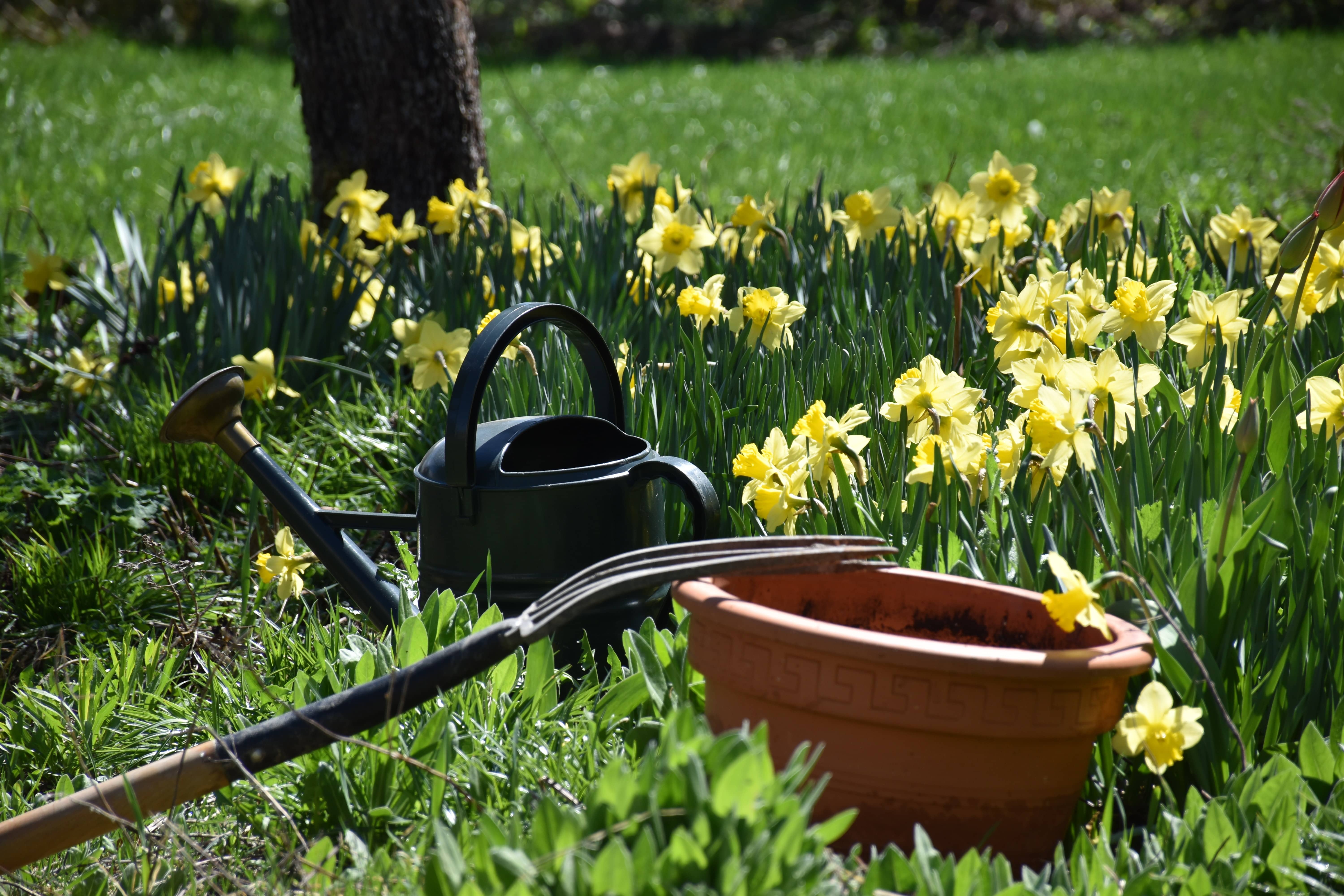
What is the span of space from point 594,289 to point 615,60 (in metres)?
12.2

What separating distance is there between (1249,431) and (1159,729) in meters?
0.47

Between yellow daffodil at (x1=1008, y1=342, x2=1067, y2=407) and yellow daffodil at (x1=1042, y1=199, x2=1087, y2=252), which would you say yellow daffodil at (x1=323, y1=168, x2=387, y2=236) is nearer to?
yellow daffodil at (x1=1042, y1=199, x2=1087, y2=252)

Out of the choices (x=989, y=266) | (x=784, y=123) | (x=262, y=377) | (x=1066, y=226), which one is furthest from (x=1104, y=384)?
(x=784, y=123)

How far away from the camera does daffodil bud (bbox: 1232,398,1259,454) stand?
1.32 metres

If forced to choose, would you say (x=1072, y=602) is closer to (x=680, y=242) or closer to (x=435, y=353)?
(x=435, y=353)

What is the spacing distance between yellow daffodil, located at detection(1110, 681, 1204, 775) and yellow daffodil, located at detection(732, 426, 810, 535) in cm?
48

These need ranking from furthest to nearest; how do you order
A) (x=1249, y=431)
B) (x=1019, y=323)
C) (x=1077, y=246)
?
(x=1077, y=246) → (x=1019, y=323) → (x=1249, y=431)

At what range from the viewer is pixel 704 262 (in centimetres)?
290

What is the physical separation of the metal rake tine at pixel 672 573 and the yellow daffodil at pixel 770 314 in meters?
0.92

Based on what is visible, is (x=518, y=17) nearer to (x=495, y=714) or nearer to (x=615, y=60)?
(x=615, y=60)

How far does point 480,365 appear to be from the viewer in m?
1.51

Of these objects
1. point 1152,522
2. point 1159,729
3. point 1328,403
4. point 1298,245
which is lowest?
point 1159,729

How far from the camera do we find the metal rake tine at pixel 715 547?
1.17 m

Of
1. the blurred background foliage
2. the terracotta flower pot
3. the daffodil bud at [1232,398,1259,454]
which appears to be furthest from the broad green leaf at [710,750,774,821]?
the blurred background foliage
